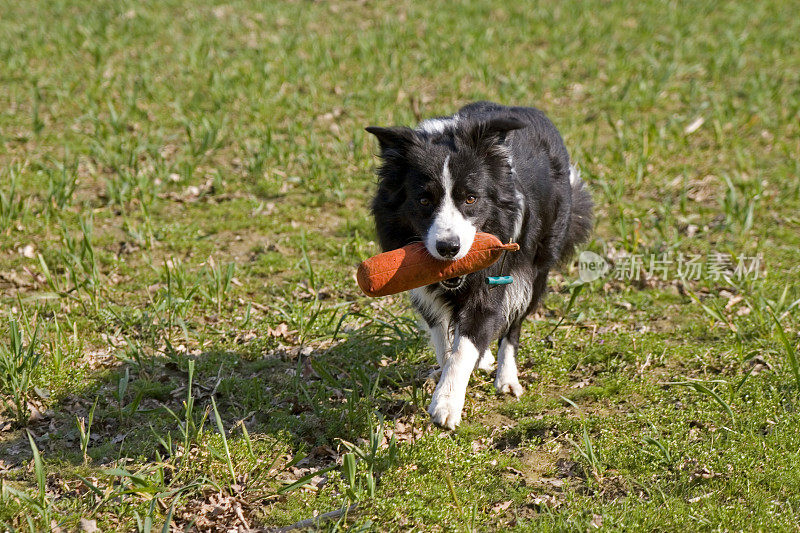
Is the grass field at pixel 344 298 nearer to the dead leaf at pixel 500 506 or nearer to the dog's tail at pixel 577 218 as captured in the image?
the dead leaf at pixel 500 506

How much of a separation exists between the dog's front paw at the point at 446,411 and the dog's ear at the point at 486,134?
4.27 feet

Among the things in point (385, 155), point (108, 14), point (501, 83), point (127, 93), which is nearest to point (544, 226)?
point (385, 155)

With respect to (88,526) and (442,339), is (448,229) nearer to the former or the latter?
(442,339)

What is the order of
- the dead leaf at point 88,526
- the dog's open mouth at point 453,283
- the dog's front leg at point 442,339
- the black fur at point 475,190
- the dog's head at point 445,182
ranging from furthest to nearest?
the dog's front leg at point 442,339 < the dog's open mouth at point 453,283 < the black fur at point 475,190 < the dog's head at point 445,182 < the dead leaf at point 88,526

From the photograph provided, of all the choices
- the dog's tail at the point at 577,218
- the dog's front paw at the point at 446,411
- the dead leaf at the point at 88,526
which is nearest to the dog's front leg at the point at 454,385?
the dog's front paw at the point at 446,411

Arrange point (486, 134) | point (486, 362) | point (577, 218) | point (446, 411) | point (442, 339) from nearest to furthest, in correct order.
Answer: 1. point (446, 411)
2. point (486, 134)
3. point (442, 339)
4. point (486, 362)
5. point (577, 218)

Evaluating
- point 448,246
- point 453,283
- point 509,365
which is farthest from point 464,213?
point 509,365

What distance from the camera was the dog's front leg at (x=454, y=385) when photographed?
12.7ft

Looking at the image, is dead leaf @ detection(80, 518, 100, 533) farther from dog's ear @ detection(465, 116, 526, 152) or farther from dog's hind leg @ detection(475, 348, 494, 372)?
dog's ear @ detection(465, 116, 526, 152)

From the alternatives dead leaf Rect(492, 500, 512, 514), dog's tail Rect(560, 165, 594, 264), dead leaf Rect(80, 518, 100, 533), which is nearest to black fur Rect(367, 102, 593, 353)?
dog's tail Rect(560, 165, 594, 264)

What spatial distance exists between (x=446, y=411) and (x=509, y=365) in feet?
3.16

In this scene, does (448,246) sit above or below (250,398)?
above

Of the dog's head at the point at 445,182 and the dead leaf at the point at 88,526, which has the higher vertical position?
the dog's head at the point at 445,182

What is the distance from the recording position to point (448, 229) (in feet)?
12.3
